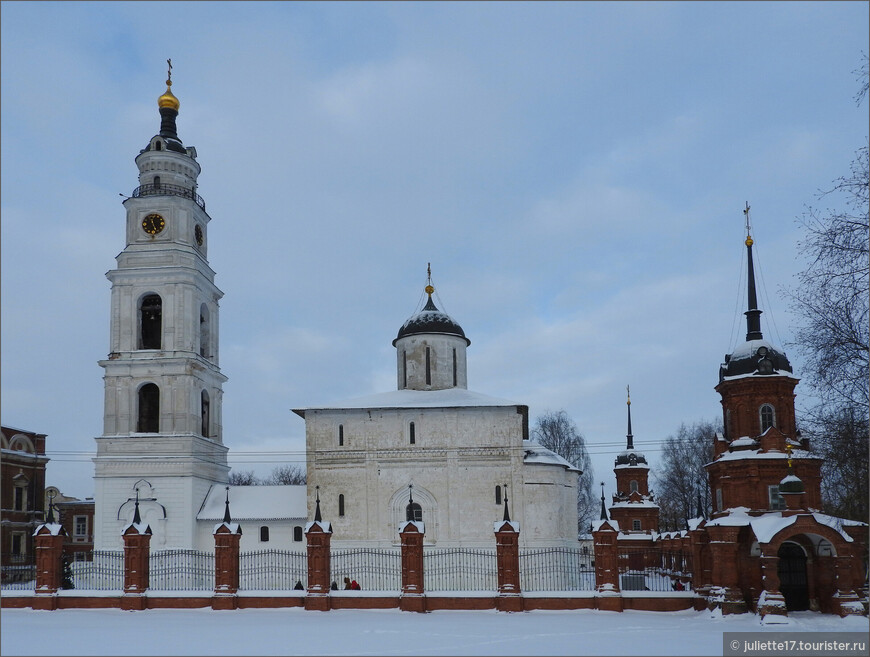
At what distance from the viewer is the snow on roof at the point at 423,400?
3300 centimetres

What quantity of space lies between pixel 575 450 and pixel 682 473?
734 cm

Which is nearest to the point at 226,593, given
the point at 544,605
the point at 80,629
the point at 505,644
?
the point at 80,629

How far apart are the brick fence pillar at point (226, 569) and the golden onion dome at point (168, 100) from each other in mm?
19851

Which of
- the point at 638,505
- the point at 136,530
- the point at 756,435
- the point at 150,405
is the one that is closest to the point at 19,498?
the point at 150,405

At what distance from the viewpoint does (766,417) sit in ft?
76.1

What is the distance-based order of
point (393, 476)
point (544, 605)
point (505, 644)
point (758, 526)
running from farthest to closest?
point (393, 476) → point (544, 605) → point (758, 526) → point (505, 644)

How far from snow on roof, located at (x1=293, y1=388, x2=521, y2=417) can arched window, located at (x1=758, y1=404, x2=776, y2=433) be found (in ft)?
36.3

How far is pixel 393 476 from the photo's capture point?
32.6 metres

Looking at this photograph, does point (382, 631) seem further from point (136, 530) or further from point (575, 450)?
point (575, 450)

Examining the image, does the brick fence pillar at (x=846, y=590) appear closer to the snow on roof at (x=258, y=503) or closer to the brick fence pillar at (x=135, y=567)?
the brick fence pillar at (x=135, y=567)

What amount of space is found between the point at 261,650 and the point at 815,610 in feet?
44.3

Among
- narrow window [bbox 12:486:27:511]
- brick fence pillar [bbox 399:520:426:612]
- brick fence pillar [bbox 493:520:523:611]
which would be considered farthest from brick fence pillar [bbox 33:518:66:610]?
narrow window [bbox 12:486:27:511]

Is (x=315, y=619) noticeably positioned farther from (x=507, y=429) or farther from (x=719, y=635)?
(x=507, y=429)

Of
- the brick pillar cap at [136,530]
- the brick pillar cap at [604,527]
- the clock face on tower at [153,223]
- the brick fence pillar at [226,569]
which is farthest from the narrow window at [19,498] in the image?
the brick pillar cap at [604,527]
